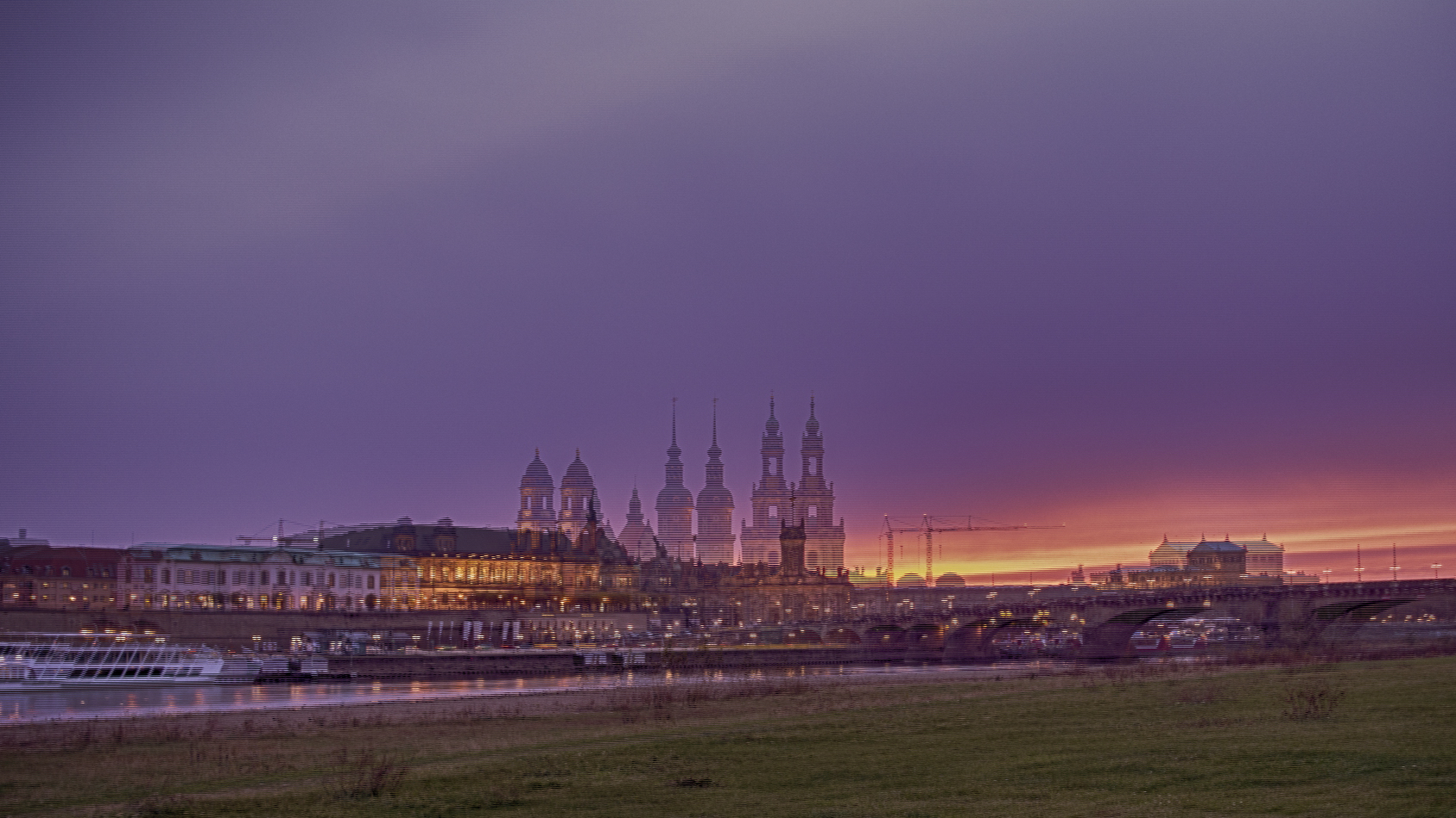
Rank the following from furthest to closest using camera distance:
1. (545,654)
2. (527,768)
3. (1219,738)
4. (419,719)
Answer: (545,654) → (419,719) → (527,768) → (1219,738)

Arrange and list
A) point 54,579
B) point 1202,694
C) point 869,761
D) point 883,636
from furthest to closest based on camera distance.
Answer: point 883,636, point 54,579, point 1202,694, point 869,761

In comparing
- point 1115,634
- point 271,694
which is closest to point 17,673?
point 271,694

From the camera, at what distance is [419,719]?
60156mm

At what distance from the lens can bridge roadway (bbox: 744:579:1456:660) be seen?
5049 inches

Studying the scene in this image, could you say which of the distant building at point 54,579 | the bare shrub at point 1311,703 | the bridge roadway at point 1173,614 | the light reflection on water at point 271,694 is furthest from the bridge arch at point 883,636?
the bare shrub at point 1311,703

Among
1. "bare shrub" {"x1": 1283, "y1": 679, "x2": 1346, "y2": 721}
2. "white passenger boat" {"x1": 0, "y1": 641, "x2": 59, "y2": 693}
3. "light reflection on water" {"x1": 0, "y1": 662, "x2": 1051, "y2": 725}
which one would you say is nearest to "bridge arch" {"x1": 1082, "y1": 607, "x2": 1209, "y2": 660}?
"light reflection on water" {"x1": 0, "y1": 662, "x2": 1051, "y2": 725}

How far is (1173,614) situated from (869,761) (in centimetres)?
12096

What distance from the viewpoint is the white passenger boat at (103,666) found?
104 metres

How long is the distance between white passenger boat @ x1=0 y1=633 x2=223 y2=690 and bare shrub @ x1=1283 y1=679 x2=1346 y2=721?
297ft

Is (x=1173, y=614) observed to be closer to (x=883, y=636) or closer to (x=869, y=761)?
(x=883, y=636)

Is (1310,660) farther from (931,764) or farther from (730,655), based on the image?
(730,655)

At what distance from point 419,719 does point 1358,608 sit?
10336cm

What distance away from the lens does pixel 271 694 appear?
93188 mm

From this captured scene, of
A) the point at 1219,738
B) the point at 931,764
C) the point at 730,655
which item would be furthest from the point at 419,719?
the point at 730,655
